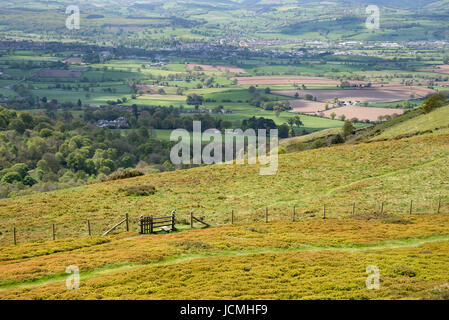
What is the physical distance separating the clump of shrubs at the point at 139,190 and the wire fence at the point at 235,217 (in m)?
9.65

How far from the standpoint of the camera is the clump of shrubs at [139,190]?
193 feet

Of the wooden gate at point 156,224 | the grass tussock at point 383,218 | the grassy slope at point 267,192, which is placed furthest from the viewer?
the grassy slope at point 267,192

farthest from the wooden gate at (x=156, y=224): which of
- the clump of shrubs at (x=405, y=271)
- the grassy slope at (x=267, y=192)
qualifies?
the clump of shrubs at (x=405, y=271)

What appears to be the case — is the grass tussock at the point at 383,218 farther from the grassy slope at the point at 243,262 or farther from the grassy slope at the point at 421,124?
the grassy slope at the point at 421,124

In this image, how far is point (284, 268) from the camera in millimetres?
30141

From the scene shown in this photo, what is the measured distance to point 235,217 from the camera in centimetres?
4825

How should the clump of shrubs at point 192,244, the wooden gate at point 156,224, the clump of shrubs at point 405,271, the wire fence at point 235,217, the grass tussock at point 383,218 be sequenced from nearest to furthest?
1. the clump of shrubs at point 405,271
2. the clump of shrubs at point 192,244
3. the wooden gate at point 156,224
4. the wire fence at point 235,217
5. the grass tussock at point 383,218

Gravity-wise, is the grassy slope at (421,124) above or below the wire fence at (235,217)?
above

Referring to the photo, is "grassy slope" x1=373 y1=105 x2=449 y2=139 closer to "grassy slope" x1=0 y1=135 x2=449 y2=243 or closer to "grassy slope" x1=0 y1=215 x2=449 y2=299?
"grassy slope" x1=0 y1=135 x2=449 y2=243

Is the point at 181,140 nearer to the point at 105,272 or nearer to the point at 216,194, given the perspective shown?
the point at 216,194

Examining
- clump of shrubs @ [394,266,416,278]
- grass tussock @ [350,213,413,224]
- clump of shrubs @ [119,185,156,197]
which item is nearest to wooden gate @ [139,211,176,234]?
clump of shrubs @ [119,185,156,197]

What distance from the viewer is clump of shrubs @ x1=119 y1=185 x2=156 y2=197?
59.0m

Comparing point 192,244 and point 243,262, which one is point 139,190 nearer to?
point 192,244
